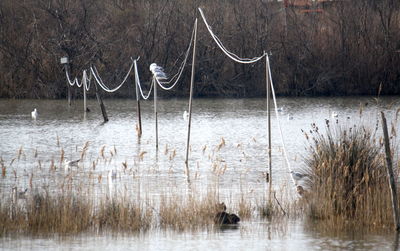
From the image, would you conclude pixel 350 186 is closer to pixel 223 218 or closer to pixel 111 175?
pixel 223 218

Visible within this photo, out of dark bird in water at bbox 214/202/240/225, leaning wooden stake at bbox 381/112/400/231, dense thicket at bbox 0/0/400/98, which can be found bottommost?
dark bird in water at bbox 214/202/240/225

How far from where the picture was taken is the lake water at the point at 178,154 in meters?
8.98

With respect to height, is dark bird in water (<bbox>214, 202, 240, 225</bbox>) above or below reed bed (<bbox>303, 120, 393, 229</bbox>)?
below

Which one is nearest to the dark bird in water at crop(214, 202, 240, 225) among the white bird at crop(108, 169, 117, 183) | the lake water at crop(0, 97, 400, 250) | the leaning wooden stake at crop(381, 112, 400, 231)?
the lake water at crop(0, 97, 400, 250)

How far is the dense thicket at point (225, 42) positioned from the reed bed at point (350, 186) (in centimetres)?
2712

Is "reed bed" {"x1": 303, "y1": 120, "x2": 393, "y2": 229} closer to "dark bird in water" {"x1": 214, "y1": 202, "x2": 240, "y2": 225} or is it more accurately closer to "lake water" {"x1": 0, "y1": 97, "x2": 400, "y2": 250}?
"lake water" {"x1": 0, "y1": 97, "x2": 400, "y2": 250}

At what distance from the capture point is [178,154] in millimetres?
17797

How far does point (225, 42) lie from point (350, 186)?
27738mm

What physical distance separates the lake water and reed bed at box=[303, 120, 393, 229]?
268mm

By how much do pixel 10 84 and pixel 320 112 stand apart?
1457cm

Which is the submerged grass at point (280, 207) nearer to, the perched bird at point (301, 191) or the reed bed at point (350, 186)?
the reed bed at point (350, 186)

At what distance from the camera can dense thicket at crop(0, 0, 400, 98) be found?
121ft

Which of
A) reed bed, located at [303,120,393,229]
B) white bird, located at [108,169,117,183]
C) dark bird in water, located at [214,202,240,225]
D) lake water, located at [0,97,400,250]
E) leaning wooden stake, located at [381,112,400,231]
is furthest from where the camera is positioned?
white bird, located at [108,169,117,183]

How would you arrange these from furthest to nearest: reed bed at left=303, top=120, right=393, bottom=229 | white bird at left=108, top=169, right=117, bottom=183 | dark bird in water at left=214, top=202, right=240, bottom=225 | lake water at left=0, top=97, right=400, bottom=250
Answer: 1. white bird at left=108, top=169, right=117, bottom=183
2. dark bird in water at left=214, top=202, right=240, bottom=225
3. reed bed at left=303, top=120, right=393, bottom=229
4. lake water at left=0, top=97, right=400, bottom=250
